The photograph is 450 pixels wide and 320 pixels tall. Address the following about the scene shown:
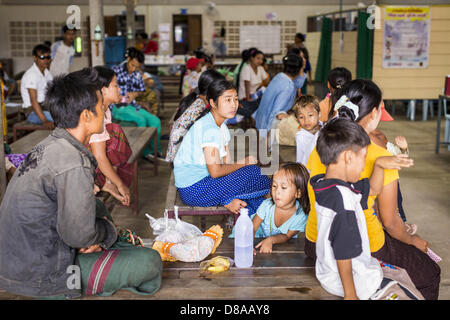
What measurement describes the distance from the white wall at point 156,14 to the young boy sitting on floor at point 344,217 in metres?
14.1

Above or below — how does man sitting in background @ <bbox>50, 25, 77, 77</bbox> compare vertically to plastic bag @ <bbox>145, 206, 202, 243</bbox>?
above

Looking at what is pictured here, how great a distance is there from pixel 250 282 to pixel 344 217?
46cm

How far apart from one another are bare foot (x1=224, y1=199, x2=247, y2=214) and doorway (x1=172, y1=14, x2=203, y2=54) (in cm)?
1317

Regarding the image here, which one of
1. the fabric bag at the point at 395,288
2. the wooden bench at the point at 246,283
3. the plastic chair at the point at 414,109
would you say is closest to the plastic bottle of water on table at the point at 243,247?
the wooden bench at the point at 246,283

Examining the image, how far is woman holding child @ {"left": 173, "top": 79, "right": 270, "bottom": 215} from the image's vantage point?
9.41 ft

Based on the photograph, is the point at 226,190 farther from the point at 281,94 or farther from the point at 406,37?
the point at 406,37

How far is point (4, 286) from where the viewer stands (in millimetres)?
1771

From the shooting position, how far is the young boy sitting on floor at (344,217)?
5.71ft

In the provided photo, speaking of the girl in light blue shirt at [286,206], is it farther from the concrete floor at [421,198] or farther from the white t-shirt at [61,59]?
the white t-shirt at [61,59]

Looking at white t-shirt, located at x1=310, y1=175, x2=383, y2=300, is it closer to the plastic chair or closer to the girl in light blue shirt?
the girl in light blue shirt

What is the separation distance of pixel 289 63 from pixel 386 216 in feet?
10.1

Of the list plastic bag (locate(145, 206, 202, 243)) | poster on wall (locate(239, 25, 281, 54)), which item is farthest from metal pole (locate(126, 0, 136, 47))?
plastic bag (locate(145, 206, 202, 243))

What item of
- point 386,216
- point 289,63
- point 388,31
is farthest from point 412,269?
point 388,31
